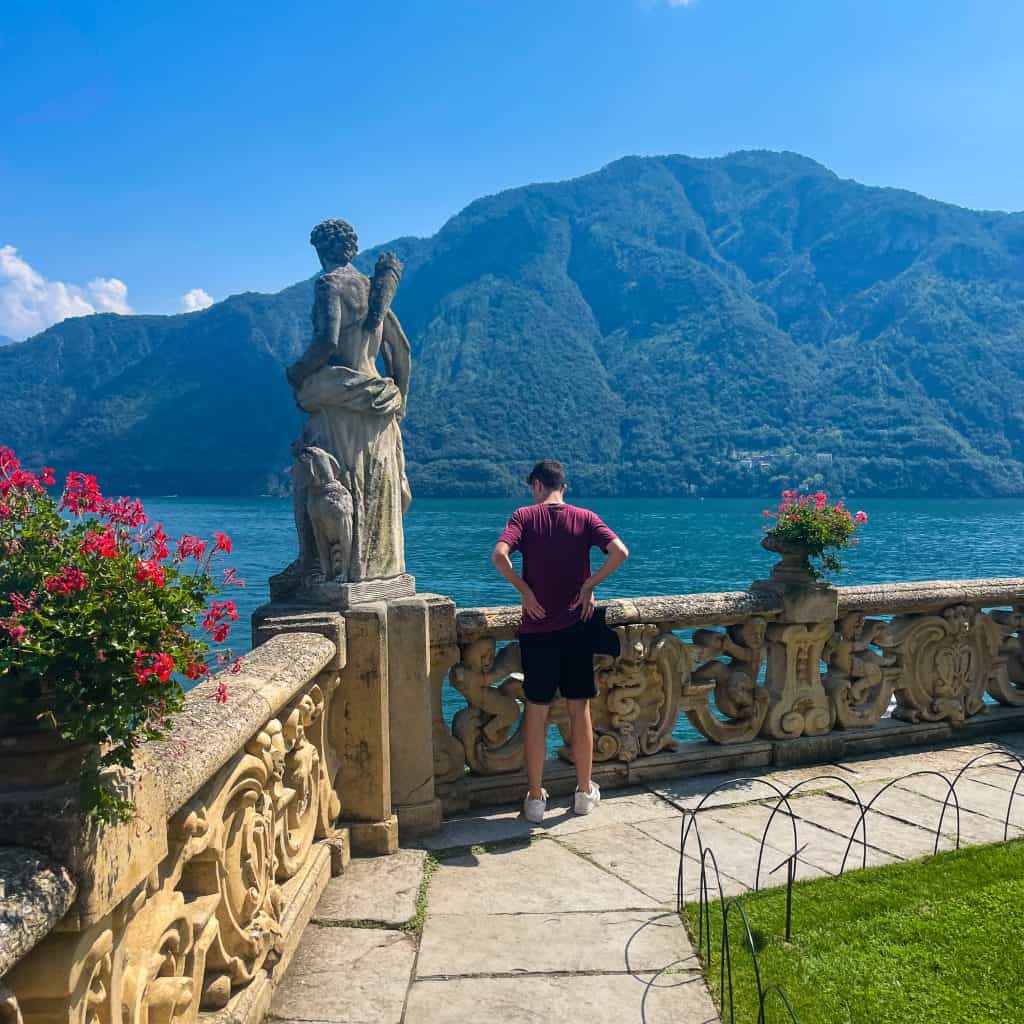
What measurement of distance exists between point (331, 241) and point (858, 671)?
4302 mm

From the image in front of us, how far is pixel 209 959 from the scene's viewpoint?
271 cm

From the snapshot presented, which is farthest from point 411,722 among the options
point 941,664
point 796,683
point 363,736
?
point 941,664

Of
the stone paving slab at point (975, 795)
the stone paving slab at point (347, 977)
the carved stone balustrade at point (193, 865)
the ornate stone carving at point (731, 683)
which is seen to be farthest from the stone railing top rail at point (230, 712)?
the stone paving slab at point (975, 795)

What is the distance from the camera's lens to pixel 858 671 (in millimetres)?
6062

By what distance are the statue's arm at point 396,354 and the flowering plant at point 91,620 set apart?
140 inches

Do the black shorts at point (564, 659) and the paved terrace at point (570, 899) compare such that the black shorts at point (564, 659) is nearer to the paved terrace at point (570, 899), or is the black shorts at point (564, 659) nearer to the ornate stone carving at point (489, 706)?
the ornate stone carving at point (489, 706)

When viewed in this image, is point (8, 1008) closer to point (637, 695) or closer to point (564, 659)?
point (564, 659)

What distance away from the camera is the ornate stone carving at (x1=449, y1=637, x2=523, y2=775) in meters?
5.13

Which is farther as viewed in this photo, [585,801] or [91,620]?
[585,801]

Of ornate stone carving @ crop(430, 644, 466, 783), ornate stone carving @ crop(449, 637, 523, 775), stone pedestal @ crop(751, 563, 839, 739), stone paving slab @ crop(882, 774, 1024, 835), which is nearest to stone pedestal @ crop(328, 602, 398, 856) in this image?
ornate stone carving @ crop(430, 644, 466, 783)

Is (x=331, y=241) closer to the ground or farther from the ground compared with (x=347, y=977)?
farther from the ground

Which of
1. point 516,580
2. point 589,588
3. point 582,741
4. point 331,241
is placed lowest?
point 582,741

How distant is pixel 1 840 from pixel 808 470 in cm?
12504

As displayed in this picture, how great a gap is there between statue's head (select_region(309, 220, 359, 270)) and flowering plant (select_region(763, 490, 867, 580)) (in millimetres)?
3029
